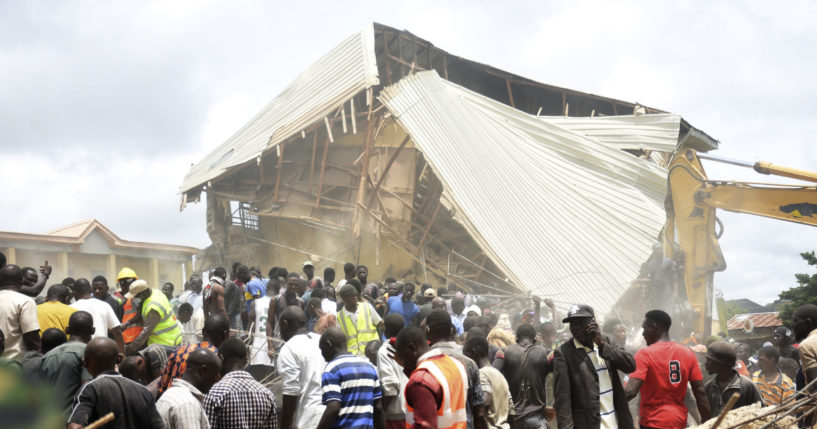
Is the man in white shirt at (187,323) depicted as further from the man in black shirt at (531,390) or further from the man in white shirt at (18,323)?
the man in black shirt at (531,390)

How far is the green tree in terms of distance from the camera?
20.5 metres

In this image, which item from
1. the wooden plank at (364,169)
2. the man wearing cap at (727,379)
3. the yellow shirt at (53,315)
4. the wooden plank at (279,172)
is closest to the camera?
the man wearing cap at (727,379)

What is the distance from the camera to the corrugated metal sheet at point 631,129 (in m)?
22.9

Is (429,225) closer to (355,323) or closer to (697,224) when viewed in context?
(697,224)

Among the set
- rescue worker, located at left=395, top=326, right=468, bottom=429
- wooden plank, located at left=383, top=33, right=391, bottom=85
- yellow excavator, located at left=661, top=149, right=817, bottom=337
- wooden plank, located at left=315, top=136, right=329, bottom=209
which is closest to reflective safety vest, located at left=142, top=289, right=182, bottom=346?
rescue worker, located at left=395, top=326, right=468, bottom=429

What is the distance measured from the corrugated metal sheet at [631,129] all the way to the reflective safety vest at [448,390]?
18484 mm

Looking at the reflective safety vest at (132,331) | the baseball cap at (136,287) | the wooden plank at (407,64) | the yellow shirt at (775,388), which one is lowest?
the yellow shirt at (775,388)

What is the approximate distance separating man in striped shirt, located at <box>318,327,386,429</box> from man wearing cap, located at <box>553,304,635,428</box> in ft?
4.75

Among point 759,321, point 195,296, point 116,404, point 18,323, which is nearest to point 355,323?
point 18,323

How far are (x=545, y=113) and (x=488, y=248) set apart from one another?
12.1m

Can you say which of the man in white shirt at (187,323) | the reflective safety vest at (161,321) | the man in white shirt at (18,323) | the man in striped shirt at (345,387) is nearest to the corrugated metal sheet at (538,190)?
the man in white shirt at (187,323)

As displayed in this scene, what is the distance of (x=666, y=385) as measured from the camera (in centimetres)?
611

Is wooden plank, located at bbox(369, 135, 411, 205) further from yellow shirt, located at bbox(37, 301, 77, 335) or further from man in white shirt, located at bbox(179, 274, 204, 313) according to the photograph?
yellow shirt, located at bbox(37, 301, 77, 335)

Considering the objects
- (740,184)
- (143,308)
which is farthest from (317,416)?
(740,184)
